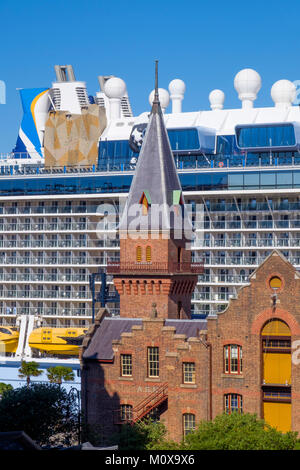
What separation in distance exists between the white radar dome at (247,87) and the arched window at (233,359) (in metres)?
44.3

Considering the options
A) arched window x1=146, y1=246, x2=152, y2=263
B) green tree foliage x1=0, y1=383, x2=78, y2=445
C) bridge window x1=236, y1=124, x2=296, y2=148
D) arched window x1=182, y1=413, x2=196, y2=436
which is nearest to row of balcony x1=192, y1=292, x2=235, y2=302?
bridge window x1=236, y1=124, x2=296, y2=148

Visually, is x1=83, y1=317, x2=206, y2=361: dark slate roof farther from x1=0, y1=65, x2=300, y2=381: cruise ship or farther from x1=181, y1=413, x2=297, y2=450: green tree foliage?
Answer: x1=0, y1=65, x2=300, y2=381: cruise ship

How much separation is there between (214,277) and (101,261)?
38.3 ft

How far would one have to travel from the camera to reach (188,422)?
215 feet

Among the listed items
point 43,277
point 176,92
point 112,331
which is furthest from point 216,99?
point 112,331

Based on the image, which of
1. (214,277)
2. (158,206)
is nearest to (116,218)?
(214,277)

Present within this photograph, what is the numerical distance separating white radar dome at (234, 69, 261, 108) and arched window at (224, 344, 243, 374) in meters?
44.3

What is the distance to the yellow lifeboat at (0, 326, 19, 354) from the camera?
3959 inches

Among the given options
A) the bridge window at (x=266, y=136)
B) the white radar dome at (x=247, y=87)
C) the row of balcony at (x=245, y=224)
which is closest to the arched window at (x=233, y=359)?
the row of balcony at (x=245, y=224)

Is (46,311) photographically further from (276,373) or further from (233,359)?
(276,373)

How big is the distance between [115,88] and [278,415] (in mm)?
56056

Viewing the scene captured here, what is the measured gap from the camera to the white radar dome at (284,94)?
340 feet

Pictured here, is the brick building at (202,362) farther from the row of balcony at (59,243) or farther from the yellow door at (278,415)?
the row of balcony at (59,243)

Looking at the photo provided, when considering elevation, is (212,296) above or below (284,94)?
below
